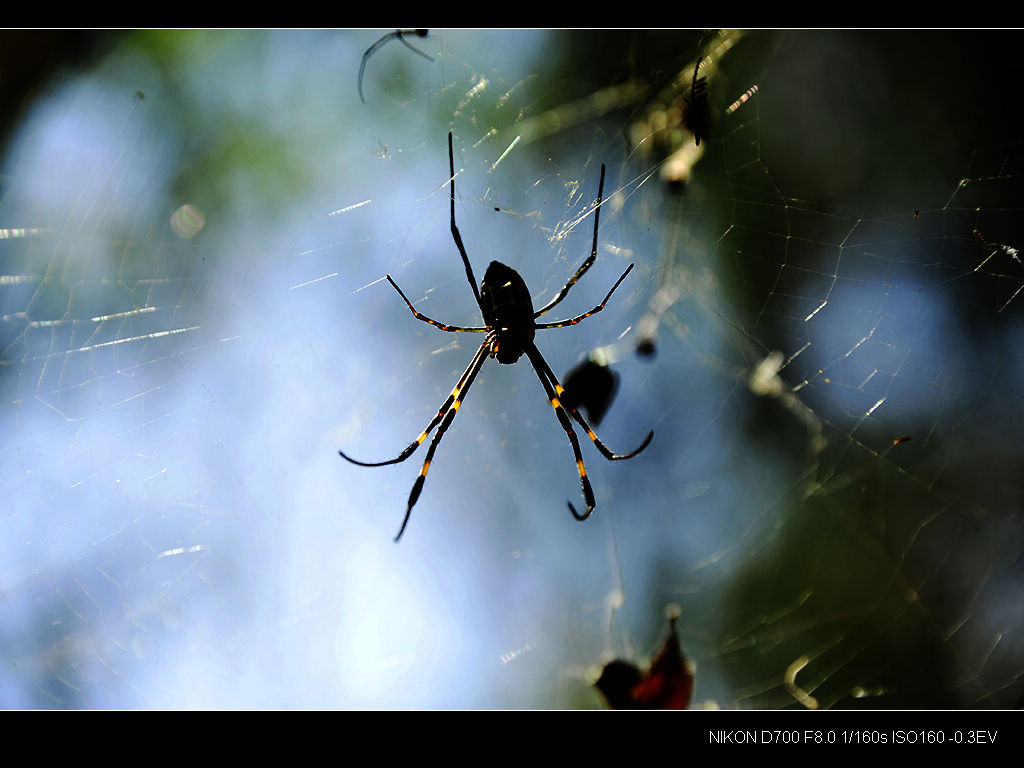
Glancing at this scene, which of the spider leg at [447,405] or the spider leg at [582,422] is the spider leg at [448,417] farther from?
the spider leg at [582,422]

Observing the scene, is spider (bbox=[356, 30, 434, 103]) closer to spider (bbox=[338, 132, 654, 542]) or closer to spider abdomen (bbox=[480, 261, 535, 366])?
spider (bbox=[338, 132, 654, 542])

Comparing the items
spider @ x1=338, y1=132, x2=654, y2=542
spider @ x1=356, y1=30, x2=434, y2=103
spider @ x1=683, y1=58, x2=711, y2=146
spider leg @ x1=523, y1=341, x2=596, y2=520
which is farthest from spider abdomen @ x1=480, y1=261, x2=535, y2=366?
spider @ x1=356, y1=30, x2=434, y2=103

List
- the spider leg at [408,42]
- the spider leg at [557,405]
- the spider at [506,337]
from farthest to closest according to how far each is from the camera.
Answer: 1. the spider leg at [557,405]
2. the spider leg at [408,42]
3. the spider at [506,337]

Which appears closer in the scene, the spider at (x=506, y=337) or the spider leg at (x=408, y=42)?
the spider at (x=506, y=337)

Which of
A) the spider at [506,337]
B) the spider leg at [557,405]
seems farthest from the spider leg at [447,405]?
the spider leg at [557,405]

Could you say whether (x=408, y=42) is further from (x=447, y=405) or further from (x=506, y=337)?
(x=447, y=405)

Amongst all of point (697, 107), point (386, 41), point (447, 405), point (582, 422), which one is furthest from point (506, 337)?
point (386, 41)
